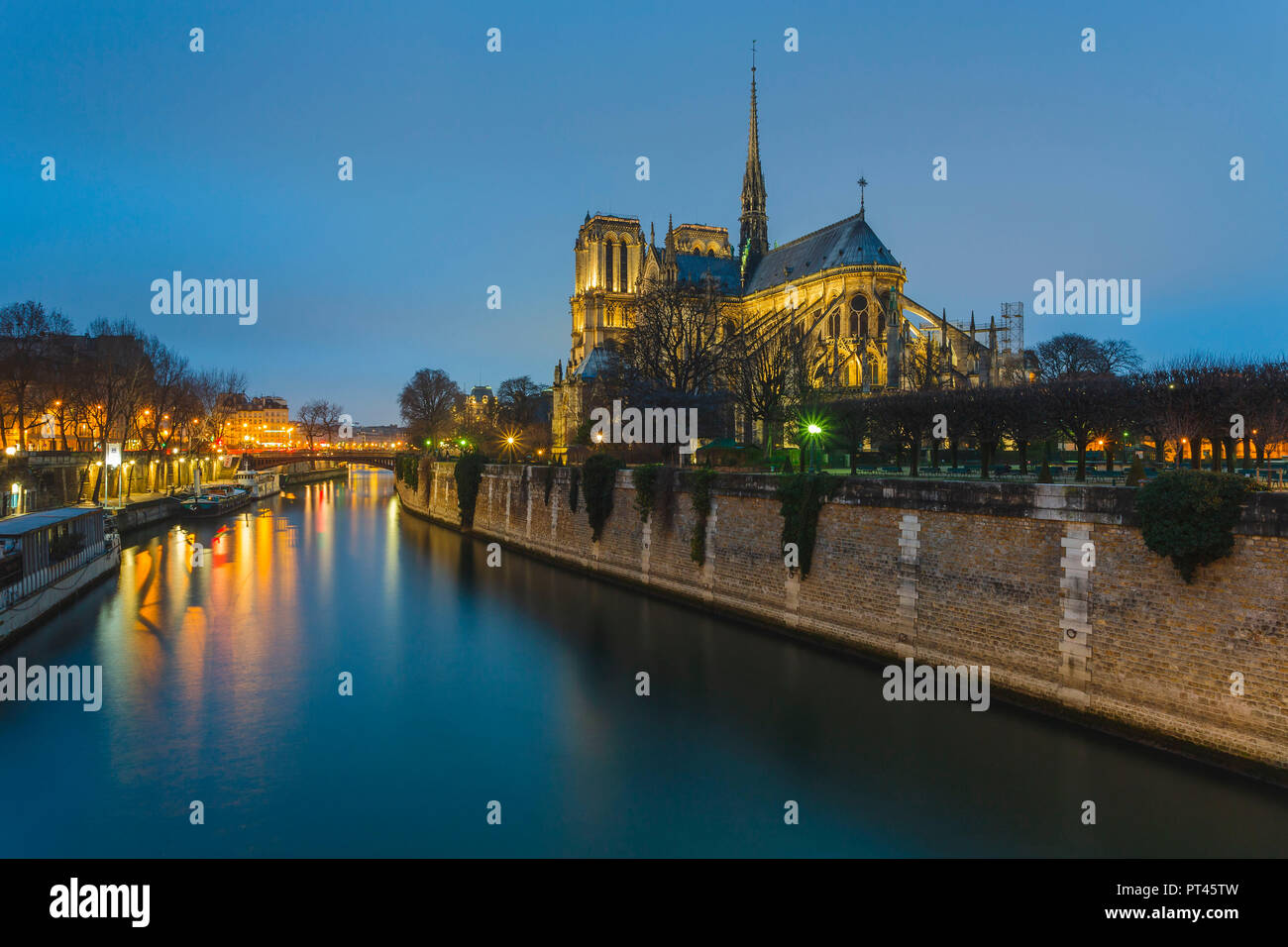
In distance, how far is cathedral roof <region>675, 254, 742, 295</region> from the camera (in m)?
72.9

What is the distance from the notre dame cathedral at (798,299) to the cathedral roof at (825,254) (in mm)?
100

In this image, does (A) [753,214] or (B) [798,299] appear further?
(A) [753,214]

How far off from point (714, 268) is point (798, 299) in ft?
53.6

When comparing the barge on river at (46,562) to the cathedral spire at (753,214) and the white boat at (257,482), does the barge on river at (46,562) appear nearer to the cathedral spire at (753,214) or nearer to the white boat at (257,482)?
the white boat at (257,482)

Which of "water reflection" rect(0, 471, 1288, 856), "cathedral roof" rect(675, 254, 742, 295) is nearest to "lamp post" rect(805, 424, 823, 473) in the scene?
"water reflection" rect(0, 471, 1288, 856)

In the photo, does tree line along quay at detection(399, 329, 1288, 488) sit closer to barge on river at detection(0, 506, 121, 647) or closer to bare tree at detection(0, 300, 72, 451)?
barge on river at detection(0, 506, 121, 647)

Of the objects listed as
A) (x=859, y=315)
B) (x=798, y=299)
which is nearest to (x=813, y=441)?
(x=859, y=315)

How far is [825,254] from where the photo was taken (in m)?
58.4

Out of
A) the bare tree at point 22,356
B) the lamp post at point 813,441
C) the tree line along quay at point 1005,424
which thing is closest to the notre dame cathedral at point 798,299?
the tree line along quay at point 1005,424

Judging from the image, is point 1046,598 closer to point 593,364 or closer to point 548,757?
point 548,757

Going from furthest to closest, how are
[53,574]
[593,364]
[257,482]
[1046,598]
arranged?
[593,364] < [257,482] < [53,574] < [1046,598]
